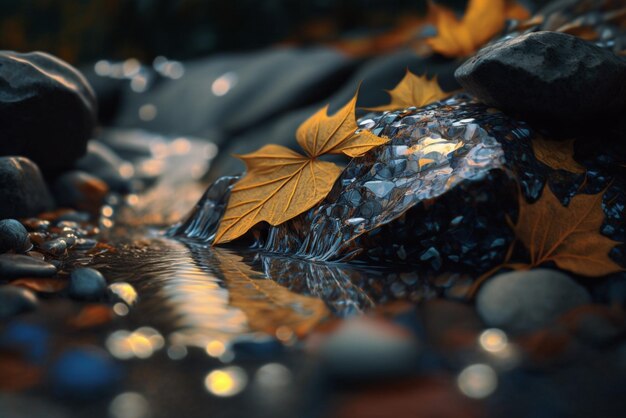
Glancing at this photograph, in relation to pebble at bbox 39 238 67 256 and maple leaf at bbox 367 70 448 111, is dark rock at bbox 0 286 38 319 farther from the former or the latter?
maple leaf at bbox 367 70 448 111

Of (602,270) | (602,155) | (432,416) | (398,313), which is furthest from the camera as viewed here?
(602,155)

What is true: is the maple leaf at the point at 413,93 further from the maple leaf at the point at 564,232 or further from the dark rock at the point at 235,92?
the dark rock at the point at 235,92

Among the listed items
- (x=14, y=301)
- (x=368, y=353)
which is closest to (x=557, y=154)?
(x=368, y=353)

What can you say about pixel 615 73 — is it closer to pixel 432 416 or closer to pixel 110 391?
pixel 432 416

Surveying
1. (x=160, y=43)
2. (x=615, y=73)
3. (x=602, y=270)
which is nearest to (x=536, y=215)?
(x=602, y=270)

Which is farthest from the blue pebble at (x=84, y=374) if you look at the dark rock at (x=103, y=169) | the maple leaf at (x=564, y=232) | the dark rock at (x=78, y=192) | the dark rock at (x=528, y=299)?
the dark rock at (x=103, y=169)

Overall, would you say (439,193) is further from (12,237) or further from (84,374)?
(12,237)
